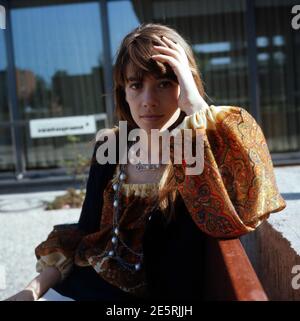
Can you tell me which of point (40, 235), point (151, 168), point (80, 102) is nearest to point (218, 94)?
point (80, 102)

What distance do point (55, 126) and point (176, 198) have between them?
18.1 ft

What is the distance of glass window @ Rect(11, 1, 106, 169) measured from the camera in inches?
275

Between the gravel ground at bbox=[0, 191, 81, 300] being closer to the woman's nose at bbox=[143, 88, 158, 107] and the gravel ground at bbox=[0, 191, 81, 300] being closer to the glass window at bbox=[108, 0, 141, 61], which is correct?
the woman's nose at bbox=[143, 88, 158, 107]

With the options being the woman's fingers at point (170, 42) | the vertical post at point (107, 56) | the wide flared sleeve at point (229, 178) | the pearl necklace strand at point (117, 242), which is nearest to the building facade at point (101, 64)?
the vertical post at point (107, 56)

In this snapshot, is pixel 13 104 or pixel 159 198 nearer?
pixel 159 198

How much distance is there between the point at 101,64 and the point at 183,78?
587 centimetres

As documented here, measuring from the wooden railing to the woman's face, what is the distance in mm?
415

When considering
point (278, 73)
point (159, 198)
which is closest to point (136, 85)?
point (159, 198)

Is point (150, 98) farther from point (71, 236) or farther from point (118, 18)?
point (118, 18)

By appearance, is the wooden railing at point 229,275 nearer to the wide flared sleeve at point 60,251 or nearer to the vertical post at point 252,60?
the wide flared sleeve at point 60,251

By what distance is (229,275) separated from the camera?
132cm

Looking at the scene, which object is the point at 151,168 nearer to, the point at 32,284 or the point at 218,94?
the point at 32,284

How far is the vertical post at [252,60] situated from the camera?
6672 mm

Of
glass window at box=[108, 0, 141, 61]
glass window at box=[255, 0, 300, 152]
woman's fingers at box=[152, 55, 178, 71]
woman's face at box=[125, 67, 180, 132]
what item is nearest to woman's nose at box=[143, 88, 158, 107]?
woman's face at box=[125, 67, 180, 132]
